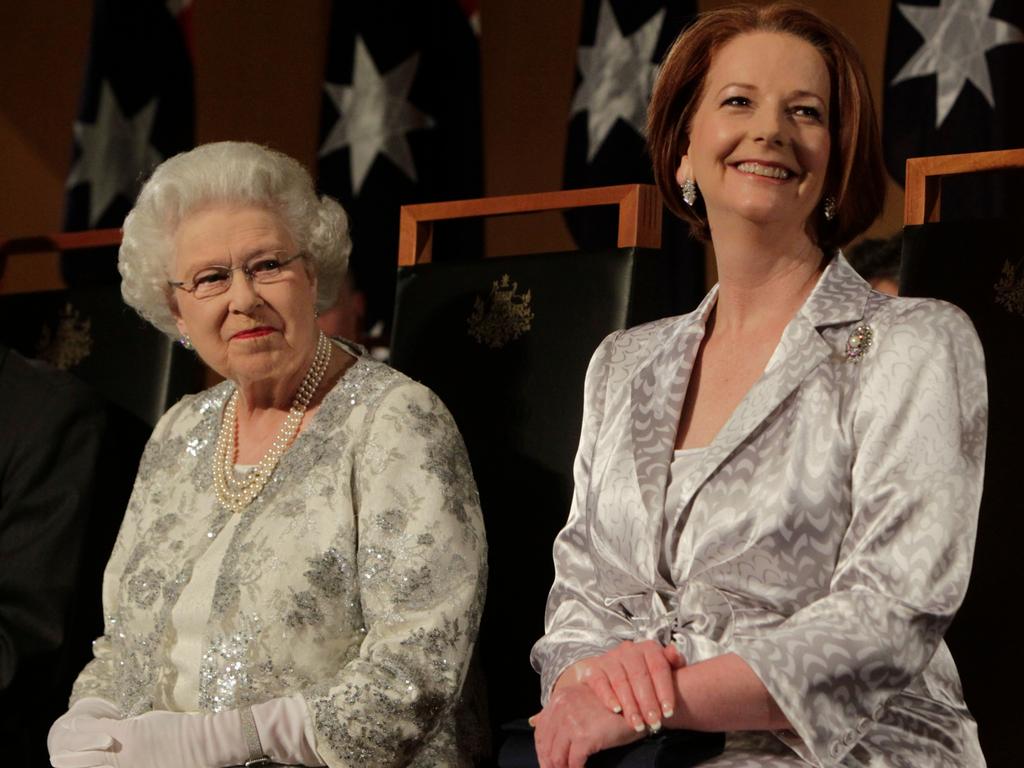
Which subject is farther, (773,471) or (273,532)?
(273,532)

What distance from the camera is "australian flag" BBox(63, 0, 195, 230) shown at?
4543 mm

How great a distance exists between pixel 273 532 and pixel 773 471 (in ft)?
2.56

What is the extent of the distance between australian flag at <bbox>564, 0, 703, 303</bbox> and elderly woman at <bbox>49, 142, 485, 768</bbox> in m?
1.66

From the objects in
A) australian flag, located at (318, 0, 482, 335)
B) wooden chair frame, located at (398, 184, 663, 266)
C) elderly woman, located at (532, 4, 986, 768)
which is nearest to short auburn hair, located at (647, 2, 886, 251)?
elderly woman, located at (532, 4, 986, 768)

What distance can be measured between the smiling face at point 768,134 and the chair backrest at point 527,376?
470mm

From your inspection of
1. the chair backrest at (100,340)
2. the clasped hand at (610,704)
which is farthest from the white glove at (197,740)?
the chair backrest at (100,340)

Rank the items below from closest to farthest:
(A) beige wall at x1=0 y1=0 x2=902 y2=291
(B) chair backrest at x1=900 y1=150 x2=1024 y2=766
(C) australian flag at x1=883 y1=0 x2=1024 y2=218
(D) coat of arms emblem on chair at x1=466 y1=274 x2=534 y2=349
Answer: (B) chair backrest at x1=900 y1=150 x2=1024 y2=766 → (D) coat of arms emblem on chair at x1=466 y1=274 x2=534 y2=349 → (C) australian flag at x1=883 y1=0 x2=1024 y2=218 → (A) beige wall at x1=0 y1=0 x2=902 y2=291

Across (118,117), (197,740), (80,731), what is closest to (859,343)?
(197,740)

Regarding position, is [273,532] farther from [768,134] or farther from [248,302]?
[768,134]

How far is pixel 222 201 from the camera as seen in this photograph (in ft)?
7.15

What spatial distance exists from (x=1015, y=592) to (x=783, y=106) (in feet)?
2.23

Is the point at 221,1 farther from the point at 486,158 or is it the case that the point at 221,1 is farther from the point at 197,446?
the point at 197,446

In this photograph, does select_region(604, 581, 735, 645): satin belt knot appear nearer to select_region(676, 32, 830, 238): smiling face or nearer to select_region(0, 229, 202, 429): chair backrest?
select_region(676, 32, 830, 238): smiling face

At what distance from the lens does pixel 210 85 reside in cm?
508
